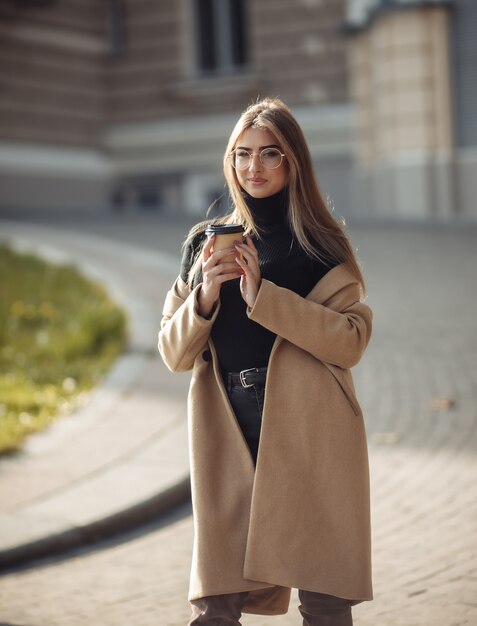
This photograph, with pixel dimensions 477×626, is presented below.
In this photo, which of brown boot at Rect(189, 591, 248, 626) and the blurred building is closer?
brown boot at Rect(189, 591, 248, 626)

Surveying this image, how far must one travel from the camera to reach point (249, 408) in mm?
3299

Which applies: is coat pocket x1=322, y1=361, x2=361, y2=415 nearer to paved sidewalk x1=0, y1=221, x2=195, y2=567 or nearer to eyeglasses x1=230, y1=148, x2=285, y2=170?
eyeglasses x1=230, y1=148, x2=285, y2=170

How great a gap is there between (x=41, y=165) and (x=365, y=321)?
1746 centimetres

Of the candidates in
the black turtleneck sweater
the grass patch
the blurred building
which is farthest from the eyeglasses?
the blurred building

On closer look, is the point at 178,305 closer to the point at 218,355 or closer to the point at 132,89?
the point at 218,355

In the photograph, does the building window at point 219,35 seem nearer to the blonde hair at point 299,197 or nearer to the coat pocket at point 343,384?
the blonde hair at point 299,197

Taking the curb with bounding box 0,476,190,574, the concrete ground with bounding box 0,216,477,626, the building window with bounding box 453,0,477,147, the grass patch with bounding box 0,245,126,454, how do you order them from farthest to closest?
1. the building window with bounding box 453,0,477,147
2. the grass patch with bounding box 0,245,126,454
3. the curb with bounding box 0,476,190,574
4. the concrete ground with bounding box 0,216,477,626

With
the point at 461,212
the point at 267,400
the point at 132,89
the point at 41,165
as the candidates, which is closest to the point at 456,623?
the point at 267,400

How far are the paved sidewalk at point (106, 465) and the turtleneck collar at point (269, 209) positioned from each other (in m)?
2.70

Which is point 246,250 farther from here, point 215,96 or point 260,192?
point 215,96

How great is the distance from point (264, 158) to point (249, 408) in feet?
2.45

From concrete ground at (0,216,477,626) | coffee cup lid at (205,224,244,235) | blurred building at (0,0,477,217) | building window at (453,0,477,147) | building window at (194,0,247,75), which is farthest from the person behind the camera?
building window at (194,0,247,75)

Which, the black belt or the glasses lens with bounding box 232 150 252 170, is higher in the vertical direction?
the glasses lens with bounding box 232 150 252 170

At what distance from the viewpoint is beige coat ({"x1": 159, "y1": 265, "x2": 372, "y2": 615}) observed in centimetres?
318
